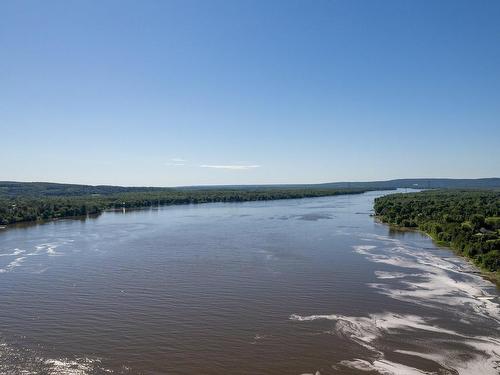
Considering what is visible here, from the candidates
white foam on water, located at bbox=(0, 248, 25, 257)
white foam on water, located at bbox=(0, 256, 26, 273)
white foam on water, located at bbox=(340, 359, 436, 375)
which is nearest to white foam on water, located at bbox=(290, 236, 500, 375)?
white foam on water, located at bbox=(340, 359, 436, 375)

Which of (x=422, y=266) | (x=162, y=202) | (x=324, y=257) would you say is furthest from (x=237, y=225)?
(x=162, y=202)

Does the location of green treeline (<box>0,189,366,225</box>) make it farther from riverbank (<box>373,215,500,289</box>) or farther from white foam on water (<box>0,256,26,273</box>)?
riverbank (<box>373,215,500,289</box>)

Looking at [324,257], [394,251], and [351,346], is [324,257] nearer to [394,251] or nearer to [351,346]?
[394,251]

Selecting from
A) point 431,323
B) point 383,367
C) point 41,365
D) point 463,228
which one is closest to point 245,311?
point 383,367

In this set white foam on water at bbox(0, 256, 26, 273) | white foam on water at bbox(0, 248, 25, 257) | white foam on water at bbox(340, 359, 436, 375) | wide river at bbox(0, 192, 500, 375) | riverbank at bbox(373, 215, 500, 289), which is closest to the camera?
white foam on water at bbox(340, 359, 436, 375)

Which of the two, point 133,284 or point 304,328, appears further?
point 133,284

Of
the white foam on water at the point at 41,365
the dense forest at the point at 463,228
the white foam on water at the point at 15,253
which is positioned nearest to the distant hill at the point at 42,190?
the white foam on water at the point at 15,253

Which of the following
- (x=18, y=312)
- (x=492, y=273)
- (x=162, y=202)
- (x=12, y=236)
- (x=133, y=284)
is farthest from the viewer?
(x=162, y=202)

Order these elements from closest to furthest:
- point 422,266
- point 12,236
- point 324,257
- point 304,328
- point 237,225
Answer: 1. point 304,328
2. point 422,266
3. point 324,257
4. point 12,236
5. point 237,225
